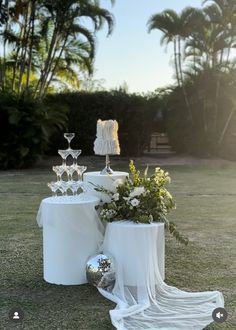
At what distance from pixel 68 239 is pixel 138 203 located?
0.65 m

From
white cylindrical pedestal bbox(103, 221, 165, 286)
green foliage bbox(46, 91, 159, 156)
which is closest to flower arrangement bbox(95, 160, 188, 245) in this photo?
white cylindrical pedestal bbox(103, 221, 165, 286)

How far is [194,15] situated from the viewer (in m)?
17.5

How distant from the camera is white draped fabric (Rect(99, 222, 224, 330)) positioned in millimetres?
3258

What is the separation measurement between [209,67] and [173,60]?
1.44m

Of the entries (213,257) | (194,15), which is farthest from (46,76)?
(213,257)

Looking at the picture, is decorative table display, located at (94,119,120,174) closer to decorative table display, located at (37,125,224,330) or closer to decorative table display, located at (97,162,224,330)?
decorative table display, located at (37,125,224,330)

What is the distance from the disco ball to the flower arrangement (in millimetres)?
346

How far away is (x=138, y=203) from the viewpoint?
3.95 meters

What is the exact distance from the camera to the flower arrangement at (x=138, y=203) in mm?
3965

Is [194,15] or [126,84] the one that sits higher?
[194,15]

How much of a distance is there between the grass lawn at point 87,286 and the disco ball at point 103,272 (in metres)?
0.09

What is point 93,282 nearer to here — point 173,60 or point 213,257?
point 213,257

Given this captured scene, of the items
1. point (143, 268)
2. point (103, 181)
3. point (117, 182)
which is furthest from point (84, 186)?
point (143, 268)

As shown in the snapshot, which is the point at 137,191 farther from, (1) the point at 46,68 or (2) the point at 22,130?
(1) the point at 46,68
